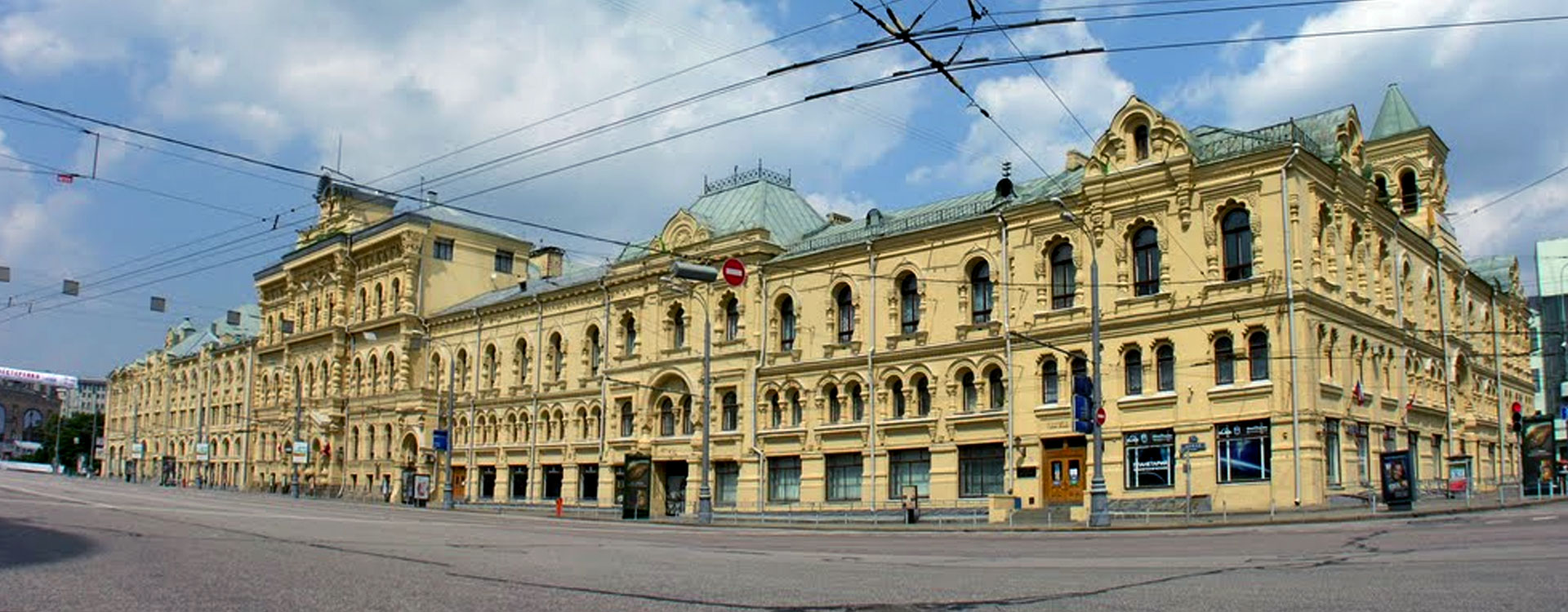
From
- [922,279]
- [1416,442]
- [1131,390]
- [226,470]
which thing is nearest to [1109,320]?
[1131,390]

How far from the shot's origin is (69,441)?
466 feet

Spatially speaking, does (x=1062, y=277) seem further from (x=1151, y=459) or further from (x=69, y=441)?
(x=69, y=441)

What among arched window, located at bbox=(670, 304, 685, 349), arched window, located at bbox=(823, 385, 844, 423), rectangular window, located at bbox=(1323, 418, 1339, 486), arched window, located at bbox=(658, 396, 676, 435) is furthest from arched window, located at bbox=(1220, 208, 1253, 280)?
arched window, located at bbox=(658, 396, 676, 435)

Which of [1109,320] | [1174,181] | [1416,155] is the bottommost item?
[1109,320]

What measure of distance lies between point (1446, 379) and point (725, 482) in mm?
28468

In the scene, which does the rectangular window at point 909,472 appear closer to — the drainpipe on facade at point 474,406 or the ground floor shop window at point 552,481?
the ground floor shop window at point 552,481

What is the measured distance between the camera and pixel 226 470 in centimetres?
8956

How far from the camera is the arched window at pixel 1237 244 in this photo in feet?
122

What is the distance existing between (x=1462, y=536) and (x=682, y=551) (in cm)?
1264

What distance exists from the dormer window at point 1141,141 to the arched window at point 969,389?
30.4 feet

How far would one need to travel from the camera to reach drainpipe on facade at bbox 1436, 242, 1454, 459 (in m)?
46.9

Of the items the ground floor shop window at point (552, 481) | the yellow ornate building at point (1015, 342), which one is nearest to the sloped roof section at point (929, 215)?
the yellow ornate building at point (1015, 342)

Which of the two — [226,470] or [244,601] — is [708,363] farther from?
[226,470]

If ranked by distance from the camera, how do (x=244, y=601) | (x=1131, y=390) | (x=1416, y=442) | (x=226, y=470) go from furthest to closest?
1. (x=226, y=470)
2. (x=1416, y=442)
3. (x=1131, y=390)
4. (x=244, y=601)
